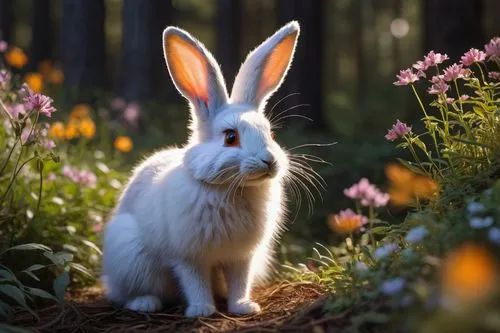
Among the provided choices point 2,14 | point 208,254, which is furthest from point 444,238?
point 2,14

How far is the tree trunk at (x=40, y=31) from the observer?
62.0 ft

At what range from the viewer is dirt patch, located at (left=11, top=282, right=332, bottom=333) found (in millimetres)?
3416

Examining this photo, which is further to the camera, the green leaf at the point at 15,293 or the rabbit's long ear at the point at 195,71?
the rabbit's long ear at the point at 195,71

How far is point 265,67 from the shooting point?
13.7 ft

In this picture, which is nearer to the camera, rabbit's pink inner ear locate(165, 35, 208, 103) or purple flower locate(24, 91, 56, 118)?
purple flower locate(24, 91, 56, 118)

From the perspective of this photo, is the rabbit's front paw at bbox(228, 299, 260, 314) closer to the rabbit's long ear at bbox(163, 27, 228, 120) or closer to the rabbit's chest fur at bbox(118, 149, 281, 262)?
the rabbit's chest fur at bbox(118, 149, 281, 262)

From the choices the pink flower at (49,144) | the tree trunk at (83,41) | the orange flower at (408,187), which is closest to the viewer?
the orange flower at (408,187)

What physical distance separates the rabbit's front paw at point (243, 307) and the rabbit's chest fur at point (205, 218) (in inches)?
10.3

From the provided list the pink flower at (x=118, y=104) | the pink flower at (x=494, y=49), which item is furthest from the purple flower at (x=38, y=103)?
the pink flower at (x=118, y=104)

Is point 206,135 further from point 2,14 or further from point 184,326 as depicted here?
point 2,14

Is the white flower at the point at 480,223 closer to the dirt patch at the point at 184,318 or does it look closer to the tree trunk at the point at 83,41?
the dirt patch at the point at 184,318

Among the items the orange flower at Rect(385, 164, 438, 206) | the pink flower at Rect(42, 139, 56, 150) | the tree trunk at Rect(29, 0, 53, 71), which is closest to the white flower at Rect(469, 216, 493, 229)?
the orange flower at Rect(385, 164, 438, 206)

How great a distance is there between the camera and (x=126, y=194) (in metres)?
4.63

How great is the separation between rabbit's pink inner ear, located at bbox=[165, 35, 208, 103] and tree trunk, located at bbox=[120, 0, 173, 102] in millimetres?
7352
